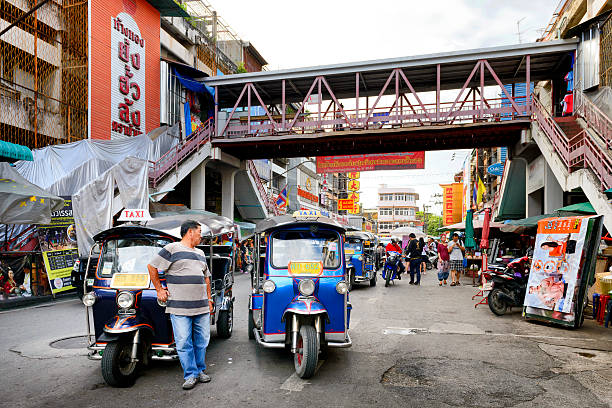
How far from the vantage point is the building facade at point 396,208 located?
113 metres

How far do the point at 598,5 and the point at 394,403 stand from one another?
69.6 feet

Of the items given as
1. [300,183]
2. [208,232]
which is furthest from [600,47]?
[300,183]

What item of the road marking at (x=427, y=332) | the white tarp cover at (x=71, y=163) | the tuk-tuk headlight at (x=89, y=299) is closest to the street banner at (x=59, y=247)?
the white tarp cover at (x=71, y=163)

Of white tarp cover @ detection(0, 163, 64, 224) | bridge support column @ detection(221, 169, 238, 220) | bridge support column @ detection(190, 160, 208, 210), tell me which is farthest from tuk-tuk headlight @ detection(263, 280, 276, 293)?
bridge support column @ detection(221, 169, 238, 220)

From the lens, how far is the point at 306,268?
6453mm

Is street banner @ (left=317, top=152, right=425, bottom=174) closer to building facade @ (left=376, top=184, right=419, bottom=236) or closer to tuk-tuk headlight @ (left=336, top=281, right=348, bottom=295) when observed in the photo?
tuk-tuk headlight @ (left=336, top=281, right=348, bottom=295)

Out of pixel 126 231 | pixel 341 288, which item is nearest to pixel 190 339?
pixel 126 231

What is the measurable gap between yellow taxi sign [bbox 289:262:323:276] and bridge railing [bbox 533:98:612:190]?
9.83 metres

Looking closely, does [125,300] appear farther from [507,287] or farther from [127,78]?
[127,78]

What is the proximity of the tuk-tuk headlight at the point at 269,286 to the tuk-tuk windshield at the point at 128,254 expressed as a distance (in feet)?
4.92

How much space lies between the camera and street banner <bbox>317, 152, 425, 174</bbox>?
953 inches

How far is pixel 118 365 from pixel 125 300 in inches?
29.3

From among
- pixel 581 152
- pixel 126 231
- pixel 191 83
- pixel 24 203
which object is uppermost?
pixel 191 83

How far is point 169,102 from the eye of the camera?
25359mm
